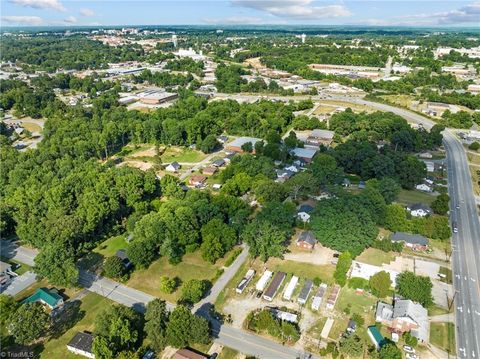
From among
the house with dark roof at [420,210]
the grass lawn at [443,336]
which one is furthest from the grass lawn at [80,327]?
the house with dark roof at [420,210]

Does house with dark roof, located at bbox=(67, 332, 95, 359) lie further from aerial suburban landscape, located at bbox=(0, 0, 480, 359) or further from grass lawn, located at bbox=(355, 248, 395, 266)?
grass lawn, located at bbox=(355, 248, 395, 266)

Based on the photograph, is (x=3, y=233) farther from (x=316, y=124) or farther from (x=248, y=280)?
(x=316, y=124)

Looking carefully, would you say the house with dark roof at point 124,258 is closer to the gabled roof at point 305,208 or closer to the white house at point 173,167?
the gabled roof at point 305,208

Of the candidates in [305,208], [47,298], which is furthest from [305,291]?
[47,298]

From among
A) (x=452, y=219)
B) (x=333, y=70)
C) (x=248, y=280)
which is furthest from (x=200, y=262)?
(x=333, y=70)

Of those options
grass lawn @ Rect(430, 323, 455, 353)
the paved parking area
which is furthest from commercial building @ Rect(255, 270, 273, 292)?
the paved parking area

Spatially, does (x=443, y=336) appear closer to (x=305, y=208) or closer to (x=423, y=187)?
(x=305, y=208)
